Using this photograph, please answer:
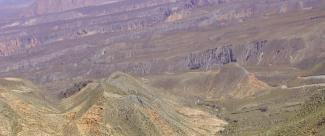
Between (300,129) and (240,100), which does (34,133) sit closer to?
(300,129)

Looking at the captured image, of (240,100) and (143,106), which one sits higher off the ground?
(143,106)

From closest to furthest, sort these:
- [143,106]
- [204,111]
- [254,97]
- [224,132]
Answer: [143,106] → [224,132] → [204,111] → [254,97]

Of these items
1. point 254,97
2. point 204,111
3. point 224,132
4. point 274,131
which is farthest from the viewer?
point 254,97

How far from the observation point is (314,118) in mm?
97125

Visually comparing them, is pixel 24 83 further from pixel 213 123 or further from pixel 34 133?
pixel 34 133

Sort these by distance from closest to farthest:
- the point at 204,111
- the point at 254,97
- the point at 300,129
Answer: the point at 300,129, the point at 204,111, the point at 254,97

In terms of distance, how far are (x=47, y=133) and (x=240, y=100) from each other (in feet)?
275

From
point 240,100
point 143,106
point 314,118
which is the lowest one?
point 240,100

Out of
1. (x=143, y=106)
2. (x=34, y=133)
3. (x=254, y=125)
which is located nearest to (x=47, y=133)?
(x=34, y=133)

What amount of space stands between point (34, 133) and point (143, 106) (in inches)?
1040

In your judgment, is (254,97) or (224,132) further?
(254,97)

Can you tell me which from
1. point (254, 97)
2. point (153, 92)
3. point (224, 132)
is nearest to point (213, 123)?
point (224, 132)

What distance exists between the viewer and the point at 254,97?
184 metres

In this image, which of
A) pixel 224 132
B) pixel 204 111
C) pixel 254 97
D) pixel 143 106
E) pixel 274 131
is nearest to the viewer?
pixel 274 131
